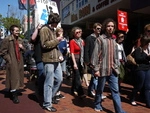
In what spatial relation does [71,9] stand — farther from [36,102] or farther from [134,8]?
[36,102]

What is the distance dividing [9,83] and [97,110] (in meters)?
2.15

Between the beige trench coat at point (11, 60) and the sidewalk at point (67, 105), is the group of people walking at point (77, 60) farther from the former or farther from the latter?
the sidewalk at point (67, 105)

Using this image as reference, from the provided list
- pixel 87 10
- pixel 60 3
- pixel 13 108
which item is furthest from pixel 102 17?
pixel 13 108

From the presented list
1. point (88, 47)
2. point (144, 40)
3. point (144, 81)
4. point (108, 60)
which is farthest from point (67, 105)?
point (144, 40)

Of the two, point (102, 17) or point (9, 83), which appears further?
point (102, 17)

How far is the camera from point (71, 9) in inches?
865

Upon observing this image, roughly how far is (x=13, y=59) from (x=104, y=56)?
2175 mm

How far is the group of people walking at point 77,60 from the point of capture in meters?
5.10

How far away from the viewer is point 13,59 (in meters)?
5.93

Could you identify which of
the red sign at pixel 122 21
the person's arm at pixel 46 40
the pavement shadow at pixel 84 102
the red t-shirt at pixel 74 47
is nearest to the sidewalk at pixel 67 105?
the pavement shadow at pixel 84 102

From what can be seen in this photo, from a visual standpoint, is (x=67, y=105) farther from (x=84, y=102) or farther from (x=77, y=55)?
(x=77, y=55)

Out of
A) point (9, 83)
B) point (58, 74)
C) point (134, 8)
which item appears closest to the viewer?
point (58, 74)

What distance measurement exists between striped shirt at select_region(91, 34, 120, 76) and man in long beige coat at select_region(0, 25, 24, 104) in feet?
6.34

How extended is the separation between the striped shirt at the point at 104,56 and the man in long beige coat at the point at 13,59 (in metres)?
1.93
